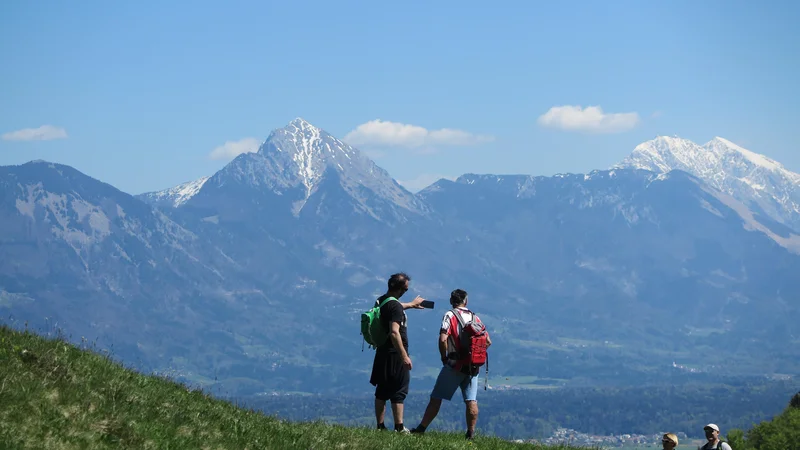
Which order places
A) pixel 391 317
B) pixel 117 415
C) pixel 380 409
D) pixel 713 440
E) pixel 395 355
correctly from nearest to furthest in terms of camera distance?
pixel 117 415 → pixel 713 440 → pixel 391 317 → pixel 395 355 → pixel 380 409

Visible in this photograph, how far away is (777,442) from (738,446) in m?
3.97

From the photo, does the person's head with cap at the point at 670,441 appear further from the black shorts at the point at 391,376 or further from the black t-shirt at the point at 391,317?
the black t-shirt at the point at 391,317

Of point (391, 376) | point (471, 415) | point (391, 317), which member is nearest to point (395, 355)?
point (391, 376)

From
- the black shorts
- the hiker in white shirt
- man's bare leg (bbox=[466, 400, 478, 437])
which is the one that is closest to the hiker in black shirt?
the black shorts

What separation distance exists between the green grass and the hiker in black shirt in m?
0.93

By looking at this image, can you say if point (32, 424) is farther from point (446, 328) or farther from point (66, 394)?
point (446, 328)

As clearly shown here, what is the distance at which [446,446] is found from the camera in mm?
16547

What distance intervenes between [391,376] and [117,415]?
19.5 feet

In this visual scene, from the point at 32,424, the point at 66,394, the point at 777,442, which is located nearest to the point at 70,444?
the point at 32,424

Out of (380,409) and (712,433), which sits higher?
(712,433)

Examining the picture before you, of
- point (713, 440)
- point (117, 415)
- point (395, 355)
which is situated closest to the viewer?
point (117, 415)

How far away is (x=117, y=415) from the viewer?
43.3 ft

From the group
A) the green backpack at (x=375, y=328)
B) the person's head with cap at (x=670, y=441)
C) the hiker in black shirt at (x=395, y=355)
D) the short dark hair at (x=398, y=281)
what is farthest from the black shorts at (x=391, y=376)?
the person's head with cap at (x=670, y=441)

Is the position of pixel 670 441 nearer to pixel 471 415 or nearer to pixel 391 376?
pixel 471 415
